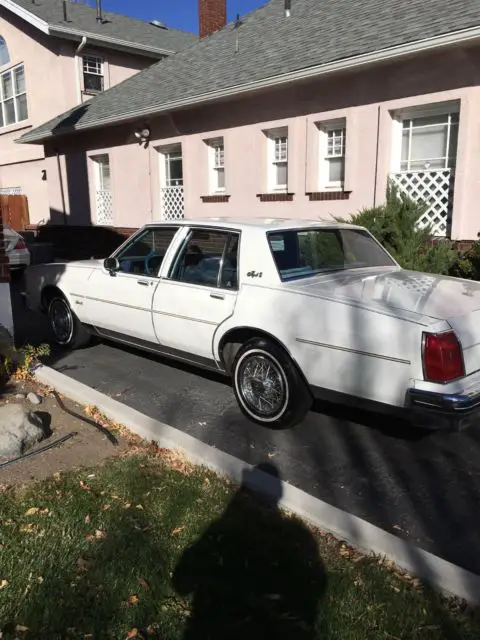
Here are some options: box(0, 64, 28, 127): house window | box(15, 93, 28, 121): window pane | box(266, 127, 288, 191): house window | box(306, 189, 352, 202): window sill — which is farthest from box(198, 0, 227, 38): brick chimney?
box(306, 189, 352, 202): window sill

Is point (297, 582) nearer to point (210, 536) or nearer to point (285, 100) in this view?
point (210, 536)

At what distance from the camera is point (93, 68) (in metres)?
17.9

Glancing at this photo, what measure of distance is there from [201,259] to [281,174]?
650 cm

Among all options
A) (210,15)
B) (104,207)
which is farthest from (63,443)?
(210,15)

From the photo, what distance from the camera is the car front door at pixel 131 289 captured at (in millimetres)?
5312

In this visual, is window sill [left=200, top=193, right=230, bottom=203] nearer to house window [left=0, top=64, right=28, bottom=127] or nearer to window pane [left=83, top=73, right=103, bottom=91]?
window pane [left=83, top=73, right=103, bottom=91]

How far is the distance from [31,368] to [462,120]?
6.71 m

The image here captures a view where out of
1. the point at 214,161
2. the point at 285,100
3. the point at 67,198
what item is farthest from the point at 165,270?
the point at 67,198

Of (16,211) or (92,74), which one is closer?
(92,74)

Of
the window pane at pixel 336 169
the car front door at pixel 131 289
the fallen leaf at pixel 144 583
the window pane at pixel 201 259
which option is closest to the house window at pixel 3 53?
the window pane at pixel 336 169

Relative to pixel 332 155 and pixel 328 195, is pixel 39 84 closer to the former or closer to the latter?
pixel 332 155

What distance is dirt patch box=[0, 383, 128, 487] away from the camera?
360 cm

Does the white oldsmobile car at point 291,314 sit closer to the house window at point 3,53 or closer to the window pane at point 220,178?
the window pane at point 220,178

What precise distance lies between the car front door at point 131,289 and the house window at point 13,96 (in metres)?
15.7
